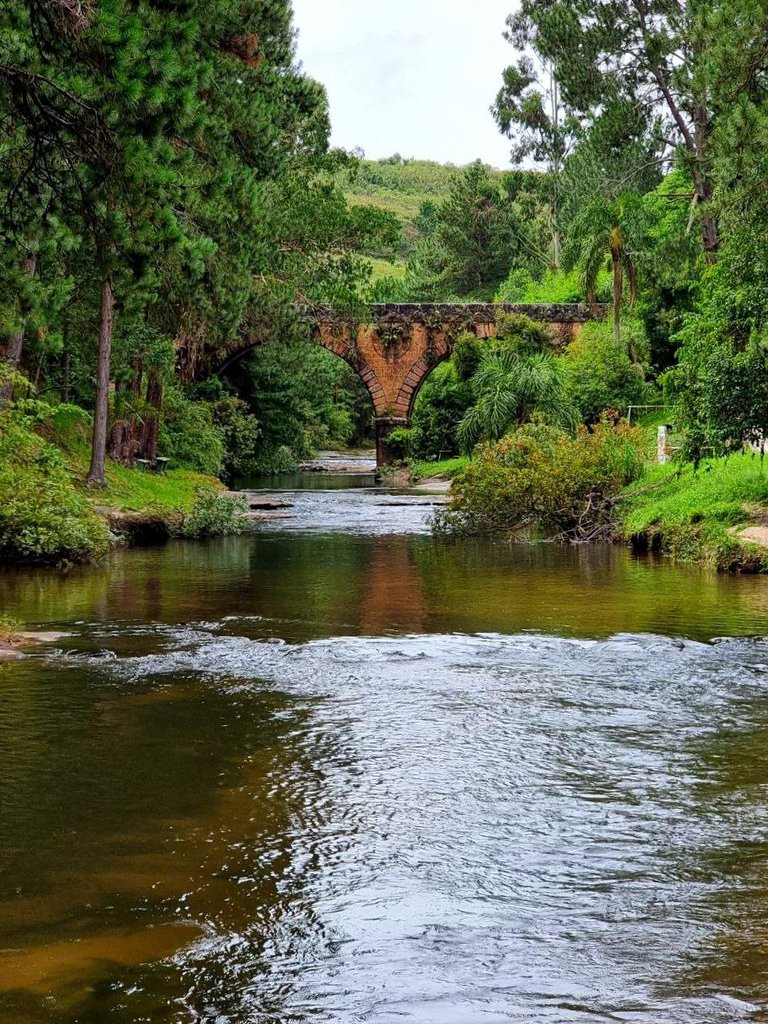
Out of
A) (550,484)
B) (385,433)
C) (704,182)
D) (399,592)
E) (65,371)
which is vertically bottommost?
(399,592)

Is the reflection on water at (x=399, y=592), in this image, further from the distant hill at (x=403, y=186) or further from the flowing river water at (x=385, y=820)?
the distant hill at (x=403, y=186)

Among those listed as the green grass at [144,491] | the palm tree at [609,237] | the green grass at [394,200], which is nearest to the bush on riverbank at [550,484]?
the green grass at [144,491]

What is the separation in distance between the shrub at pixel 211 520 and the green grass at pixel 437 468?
17.1 meters

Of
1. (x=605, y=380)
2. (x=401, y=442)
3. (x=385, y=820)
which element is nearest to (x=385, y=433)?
(x=401, y=442)

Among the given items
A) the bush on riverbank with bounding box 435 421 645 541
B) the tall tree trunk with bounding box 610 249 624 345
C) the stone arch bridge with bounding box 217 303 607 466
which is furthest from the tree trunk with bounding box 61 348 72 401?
the stone arch bridge with bounding box 217 303 607 466

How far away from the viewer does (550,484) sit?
2038 centimetres

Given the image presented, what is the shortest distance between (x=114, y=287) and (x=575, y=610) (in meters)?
6.02

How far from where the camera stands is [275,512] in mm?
28188

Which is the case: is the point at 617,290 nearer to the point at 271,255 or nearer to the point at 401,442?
the point at 401,442

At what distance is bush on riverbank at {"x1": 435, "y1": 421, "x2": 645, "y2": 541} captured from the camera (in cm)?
2053

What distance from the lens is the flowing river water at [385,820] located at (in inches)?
159

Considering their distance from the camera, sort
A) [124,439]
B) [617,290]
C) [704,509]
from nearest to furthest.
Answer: [704,509], [124,439], [617,290]

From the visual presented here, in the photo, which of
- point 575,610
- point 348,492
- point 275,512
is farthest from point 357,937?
point 348,492

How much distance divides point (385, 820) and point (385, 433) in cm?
4312
